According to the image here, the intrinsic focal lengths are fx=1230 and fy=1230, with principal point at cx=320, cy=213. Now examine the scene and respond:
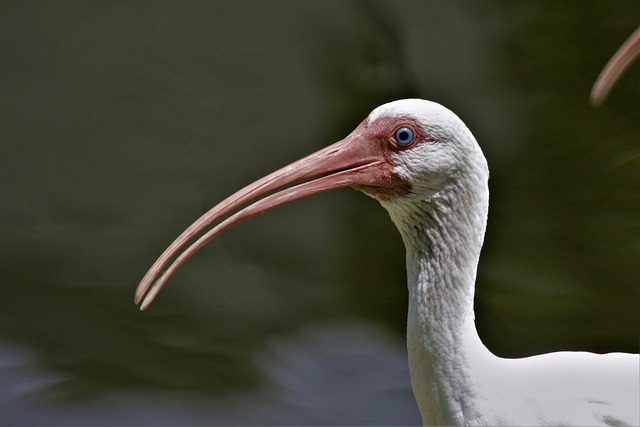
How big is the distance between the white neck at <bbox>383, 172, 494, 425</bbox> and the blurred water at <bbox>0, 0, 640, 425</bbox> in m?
2.40

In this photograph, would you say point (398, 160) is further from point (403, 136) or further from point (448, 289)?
point (448, 289)

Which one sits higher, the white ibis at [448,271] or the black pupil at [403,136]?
the black pupil at [403,136]

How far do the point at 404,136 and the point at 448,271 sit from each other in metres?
0.34

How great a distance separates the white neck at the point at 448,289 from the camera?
296cm

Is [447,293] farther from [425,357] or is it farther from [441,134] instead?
[441,134]

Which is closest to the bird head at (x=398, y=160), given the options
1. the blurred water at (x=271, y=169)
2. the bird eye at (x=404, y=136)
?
the bird eye at (x=404, y=136)

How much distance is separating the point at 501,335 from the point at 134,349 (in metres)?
1.64

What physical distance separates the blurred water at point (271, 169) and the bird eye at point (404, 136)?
2.58m

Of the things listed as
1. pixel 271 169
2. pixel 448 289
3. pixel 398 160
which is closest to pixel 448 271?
pixel 448 289

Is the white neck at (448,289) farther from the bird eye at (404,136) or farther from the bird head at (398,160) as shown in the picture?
the bird eye at (404,136)

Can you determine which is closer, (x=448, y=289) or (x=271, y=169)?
(x=448, y=289)

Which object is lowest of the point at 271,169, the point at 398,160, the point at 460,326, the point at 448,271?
the point at 460,326

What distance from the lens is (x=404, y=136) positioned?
295 centimetres

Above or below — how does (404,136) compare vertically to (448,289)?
above
